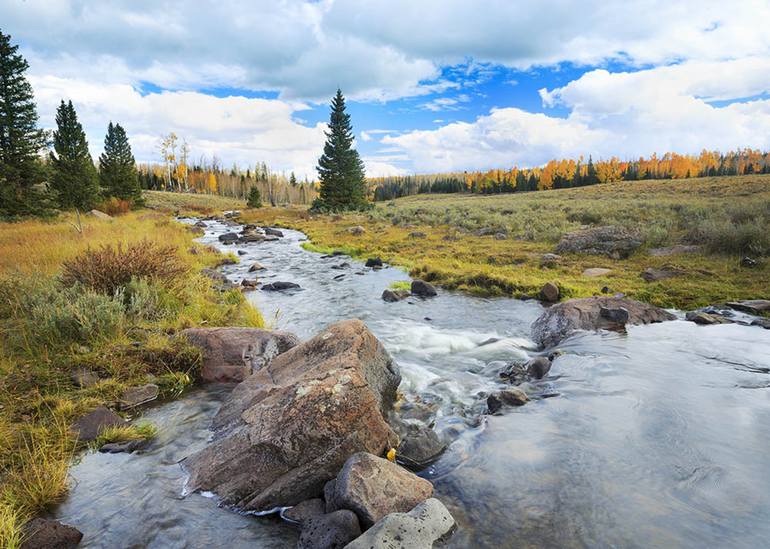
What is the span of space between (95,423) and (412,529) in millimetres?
4568

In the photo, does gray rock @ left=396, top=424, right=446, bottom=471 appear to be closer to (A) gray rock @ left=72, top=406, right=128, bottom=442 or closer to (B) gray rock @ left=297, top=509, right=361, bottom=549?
(B) gray rock @ left=297, top=509, right=361, bottom=549

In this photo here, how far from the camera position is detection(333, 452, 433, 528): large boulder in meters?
3.87

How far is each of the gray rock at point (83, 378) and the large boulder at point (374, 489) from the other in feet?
15.3

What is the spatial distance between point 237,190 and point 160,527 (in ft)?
440

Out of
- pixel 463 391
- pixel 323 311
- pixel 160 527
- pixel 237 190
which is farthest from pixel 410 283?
pixel 237 190

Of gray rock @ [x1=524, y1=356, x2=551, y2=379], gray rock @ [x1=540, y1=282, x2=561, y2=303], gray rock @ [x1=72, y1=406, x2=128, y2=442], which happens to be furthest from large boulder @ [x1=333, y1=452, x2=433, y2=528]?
gray rock @ [x1=540, y1=282, x2=561, y2=303]

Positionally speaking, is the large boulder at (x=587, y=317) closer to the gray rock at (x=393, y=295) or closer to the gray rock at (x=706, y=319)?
the gray rock at (x=706, y=319)

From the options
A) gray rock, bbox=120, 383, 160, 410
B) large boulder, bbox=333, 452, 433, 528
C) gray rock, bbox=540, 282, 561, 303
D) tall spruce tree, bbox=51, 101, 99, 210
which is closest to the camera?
large boulder, bbox=333, 452, 433, 528

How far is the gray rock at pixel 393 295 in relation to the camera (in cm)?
1414

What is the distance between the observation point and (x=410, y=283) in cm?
1609

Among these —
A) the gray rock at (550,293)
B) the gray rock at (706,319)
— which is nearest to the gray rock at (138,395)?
the gray rock at (550,293)

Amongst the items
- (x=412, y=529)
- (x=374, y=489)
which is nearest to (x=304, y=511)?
(x=374, y=489)

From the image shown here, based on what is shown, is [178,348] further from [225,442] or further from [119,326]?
[225,442]

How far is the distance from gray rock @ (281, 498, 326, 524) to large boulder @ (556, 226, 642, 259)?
1862cm
